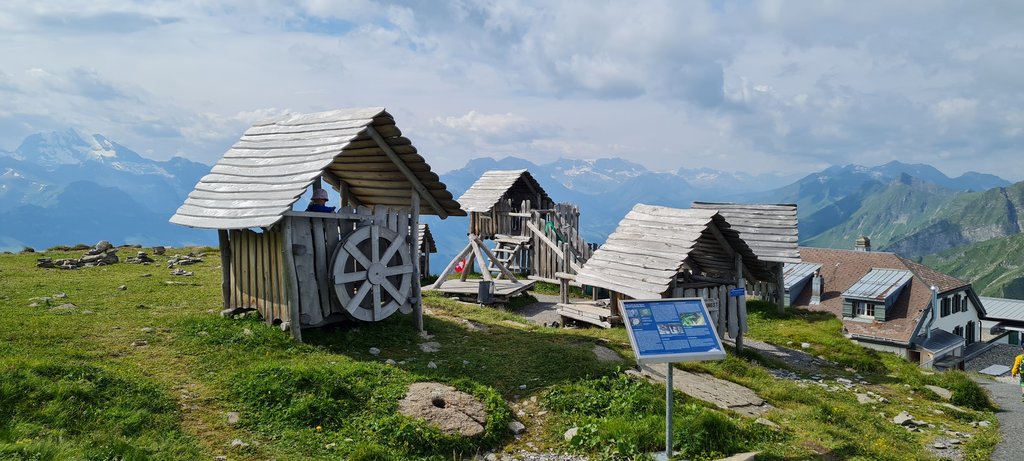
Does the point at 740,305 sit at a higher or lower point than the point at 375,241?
lower

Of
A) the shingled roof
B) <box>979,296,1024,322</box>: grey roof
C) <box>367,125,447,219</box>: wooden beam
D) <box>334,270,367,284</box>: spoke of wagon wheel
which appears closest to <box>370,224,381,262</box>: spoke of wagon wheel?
<box>334,270,367,284</box>: spoke of wagon wheel

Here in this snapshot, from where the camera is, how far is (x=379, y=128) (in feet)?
39.9

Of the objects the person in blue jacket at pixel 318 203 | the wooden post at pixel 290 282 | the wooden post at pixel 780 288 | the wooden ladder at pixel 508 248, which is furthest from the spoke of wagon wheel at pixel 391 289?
the wooden post at pixel 780 288

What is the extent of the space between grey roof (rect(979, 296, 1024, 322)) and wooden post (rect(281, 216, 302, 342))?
65.4 meters

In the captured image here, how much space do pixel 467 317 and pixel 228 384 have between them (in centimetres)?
787

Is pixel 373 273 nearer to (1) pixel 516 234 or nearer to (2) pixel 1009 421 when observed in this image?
(2) pixel 1009 421

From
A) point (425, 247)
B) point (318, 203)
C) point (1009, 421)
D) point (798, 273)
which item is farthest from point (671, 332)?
point (798, 273)

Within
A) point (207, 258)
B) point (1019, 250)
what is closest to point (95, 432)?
point (207, 258)

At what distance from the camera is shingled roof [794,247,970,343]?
35.1 metres

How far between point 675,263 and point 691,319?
6.12 meters

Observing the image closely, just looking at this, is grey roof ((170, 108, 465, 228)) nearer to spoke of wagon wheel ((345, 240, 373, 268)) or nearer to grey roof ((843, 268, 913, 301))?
spoke of wagon wheel ((345, 240, 373, 268))

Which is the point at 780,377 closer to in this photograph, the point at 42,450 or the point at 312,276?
the point at 312,276

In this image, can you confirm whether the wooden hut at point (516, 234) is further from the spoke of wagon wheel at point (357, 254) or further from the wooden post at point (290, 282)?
the wooden post at point (290, 282)

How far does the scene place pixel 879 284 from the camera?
124 ft
